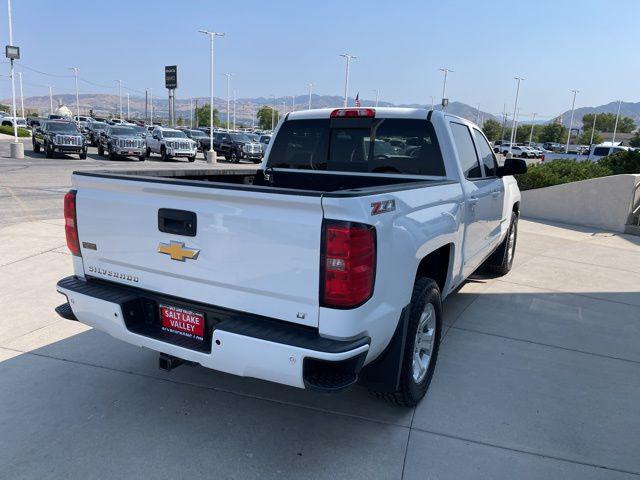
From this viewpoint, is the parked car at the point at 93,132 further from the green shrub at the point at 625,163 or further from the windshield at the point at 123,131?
the green shrub at the point at 625,163

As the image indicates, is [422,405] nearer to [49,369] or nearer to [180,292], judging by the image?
[180,292]

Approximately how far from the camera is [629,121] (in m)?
134

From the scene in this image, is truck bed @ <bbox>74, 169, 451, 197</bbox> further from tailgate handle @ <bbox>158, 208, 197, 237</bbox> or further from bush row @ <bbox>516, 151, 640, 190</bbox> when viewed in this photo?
bush row @ <bbox>516, 151, 640, 190</bbox>

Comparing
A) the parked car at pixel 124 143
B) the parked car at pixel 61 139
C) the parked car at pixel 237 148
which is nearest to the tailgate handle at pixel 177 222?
the parked car at pixel 124 143

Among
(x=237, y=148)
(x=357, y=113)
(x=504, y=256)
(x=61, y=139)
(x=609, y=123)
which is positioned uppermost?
(x=609, y=123)

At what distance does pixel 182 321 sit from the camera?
303 centimetres

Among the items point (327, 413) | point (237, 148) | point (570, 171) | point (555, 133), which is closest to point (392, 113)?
point (327, 413)

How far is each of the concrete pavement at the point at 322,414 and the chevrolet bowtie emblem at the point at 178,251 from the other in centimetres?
114

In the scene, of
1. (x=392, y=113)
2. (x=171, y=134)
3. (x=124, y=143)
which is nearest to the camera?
(x=392, y=113)

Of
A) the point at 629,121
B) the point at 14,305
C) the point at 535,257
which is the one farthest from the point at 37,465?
the point at 629,121

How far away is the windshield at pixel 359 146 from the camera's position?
4.36 meters

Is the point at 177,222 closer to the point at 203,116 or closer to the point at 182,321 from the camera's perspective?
the point at 182,321

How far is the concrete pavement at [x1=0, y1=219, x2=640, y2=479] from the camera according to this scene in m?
2.98

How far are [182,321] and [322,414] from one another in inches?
46.7
